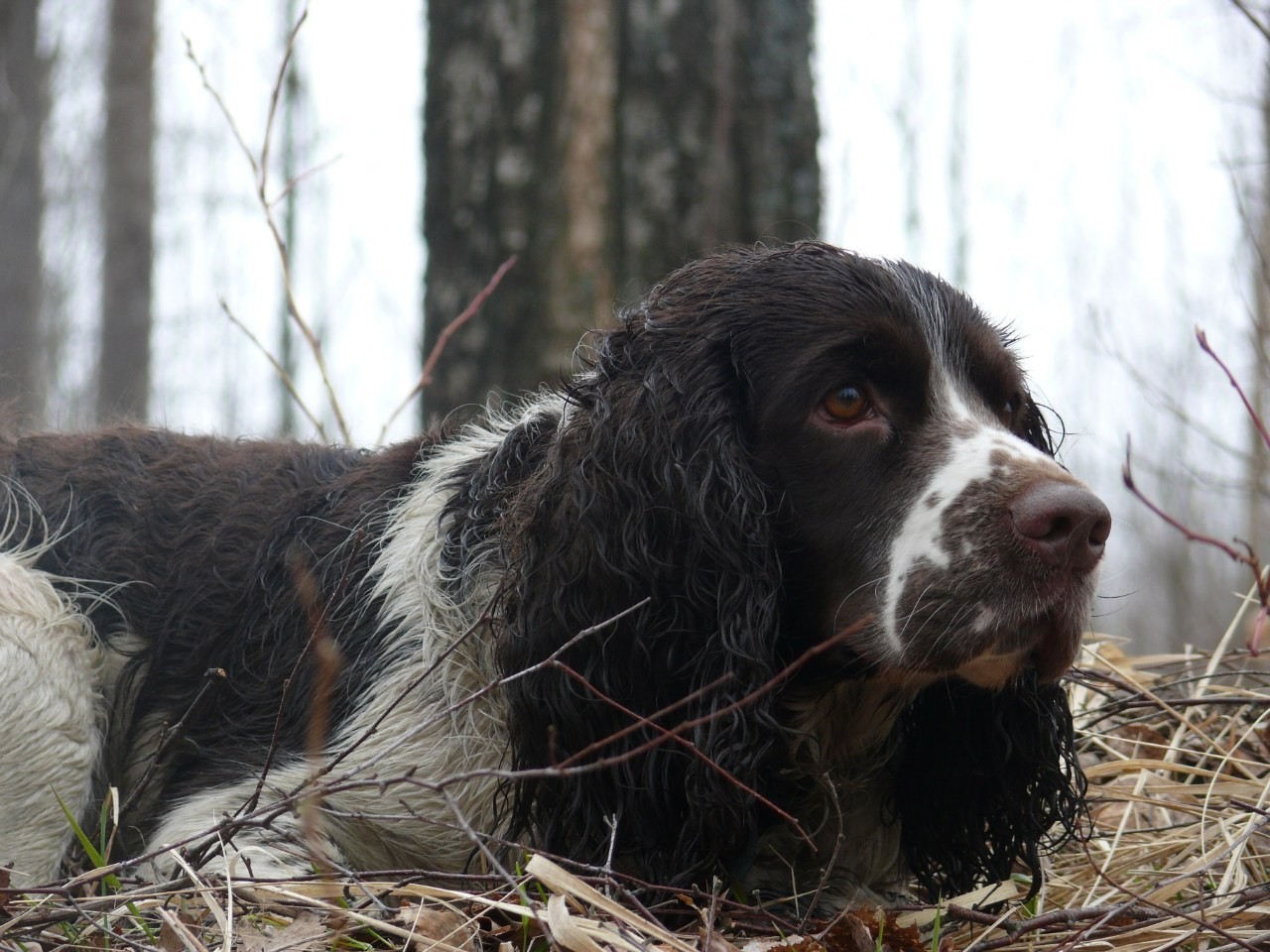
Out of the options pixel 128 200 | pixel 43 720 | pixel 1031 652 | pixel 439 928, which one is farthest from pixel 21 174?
pixel 1031 652

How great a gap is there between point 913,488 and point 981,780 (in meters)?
0.78

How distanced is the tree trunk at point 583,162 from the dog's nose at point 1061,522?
276cm

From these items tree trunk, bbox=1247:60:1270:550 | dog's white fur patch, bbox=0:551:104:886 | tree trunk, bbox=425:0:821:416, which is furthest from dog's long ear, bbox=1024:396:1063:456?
dog's white fur patch, bbox=0:551:104:886

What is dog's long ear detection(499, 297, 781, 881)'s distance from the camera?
8.71 feet

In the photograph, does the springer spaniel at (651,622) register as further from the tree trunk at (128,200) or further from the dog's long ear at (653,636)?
the tree trunk at (128,200)

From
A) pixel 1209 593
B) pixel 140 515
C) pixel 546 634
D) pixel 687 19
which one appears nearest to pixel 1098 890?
pixel 546 634

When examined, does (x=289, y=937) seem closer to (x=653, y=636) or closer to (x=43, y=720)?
(x=653, y=636)

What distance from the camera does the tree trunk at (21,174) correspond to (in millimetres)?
11656

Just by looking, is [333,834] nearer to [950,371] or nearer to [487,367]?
[950,371]

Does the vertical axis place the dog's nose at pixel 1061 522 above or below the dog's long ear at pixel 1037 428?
below

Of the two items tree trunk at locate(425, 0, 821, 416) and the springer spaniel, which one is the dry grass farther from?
tree trunk at locate(425, 0, 821, 416)

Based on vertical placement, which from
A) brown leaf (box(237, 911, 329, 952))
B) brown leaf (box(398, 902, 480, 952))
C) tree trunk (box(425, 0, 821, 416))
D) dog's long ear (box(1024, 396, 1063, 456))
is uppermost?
tree trunk (box(425, 0, 821, 416))

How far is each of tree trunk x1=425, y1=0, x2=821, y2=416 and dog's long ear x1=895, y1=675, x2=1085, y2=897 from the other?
2396 millimetres

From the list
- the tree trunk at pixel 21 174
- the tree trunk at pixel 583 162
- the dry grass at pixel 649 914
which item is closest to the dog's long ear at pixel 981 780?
the dry grass at pixel 649 914
